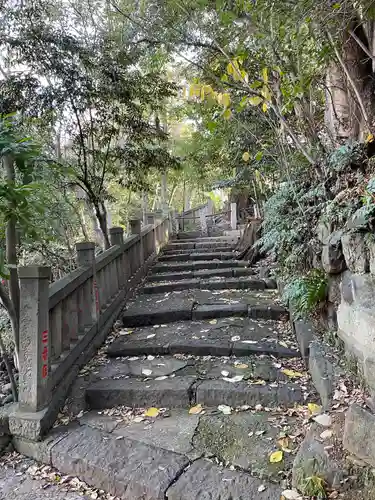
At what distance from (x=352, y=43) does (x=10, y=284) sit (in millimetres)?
3592

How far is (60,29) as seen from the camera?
4.29 m

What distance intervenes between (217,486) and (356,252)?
63.2 inches

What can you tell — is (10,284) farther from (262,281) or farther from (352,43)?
(352,43)

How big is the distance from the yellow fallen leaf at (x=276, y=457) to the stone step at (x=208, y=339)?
1.12m

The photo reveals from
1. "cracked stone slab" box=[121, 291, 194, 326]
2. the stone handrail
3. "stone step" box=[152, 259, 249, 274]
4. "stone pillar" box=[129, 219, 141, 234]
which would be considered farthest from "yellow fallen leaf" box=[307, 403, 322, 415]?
"stone pillar" box=[129, 219, 141, 234]

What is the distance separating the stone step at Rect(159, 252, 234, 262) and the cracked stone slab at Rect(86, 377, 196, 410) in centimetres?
397

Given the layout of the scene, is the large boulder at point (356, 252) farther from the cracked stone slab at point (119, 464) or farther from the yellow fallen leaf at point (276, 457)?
the cracked stone slab at point (119, 464)

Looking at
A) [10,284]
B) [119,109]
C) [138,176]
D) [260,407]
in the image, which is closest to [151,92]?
[119,109]

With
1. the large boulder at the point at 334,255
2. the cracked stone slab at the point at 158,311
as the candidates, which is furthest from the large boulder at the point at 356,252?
the cracked stone slab at the point at 158,311

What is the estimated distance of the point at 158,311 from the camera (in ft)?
13.3

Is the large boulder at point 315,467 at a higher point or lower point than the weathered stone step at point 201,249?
lower

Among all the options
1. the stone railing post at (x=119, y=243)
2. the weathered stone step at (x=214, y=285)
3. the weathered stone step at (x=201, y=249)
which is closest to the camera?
the stone railing post at (x=119, y=243)

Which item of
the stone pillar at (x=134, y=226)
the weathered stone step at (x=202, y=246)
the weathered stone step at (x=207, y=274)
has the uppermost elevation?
the stone pillar at (x=134, y=226)

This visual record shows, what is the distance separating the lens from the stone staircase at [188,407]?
6.17ft
